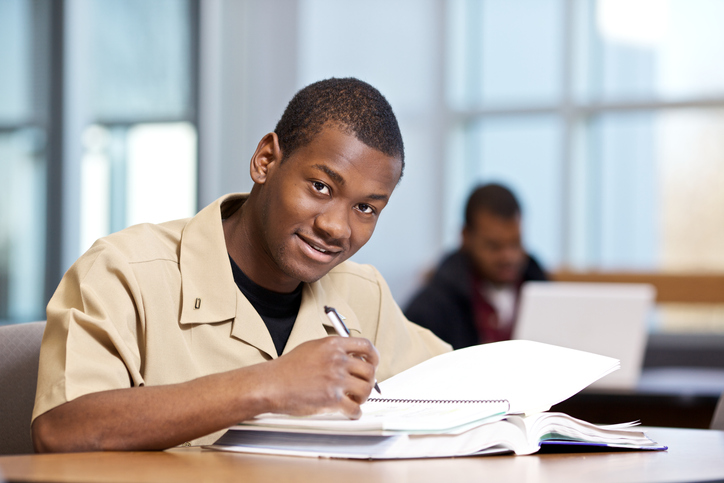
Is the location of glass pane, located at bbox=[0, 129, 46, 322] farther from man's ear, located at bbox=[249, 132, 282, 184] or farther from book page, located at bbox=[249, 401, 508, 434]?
book page, located at bbox=[249, 401, 508, 434]

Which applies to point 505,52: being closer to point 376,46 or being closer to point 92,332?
point 376,46

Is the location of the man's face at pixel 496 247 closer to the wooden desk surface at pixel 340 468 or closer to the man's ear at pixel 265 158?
the man's ear at pixel 265 158

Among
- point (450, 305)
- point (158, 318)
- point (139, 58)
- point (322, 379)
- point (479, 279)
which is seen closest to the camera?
point (322, 379)

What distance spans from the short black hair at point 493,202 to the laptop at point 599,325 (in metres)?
0.83

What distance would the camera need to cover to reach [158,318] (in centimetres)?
101

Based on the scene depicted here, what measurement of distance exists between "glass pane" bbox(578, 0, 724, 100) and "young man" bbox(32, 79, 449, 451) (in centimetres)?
405

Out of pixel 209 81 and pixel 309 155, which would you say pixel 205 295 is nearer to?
pixel 309 155

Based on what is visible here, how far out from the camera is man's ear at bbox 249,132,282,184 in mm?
1187

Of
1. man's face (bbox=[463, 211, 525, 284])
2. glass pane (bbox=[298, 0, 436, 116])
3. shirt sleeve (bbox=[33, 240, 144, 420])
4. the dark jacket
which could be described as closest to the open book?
shirt sleeve (bbox=[33, 240, 144, 420])

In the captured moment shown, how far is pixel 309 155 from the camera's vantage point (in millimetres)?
1105

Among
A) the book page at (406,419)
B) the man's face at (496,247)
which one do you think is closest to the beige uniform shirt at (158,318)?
the book page at (406,419)

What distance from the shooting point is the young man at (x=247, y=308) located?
79 centimetres

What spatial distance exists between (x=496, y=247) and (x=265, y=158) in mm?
1996

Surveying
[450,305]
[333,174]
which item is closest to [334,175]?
[333,174]
